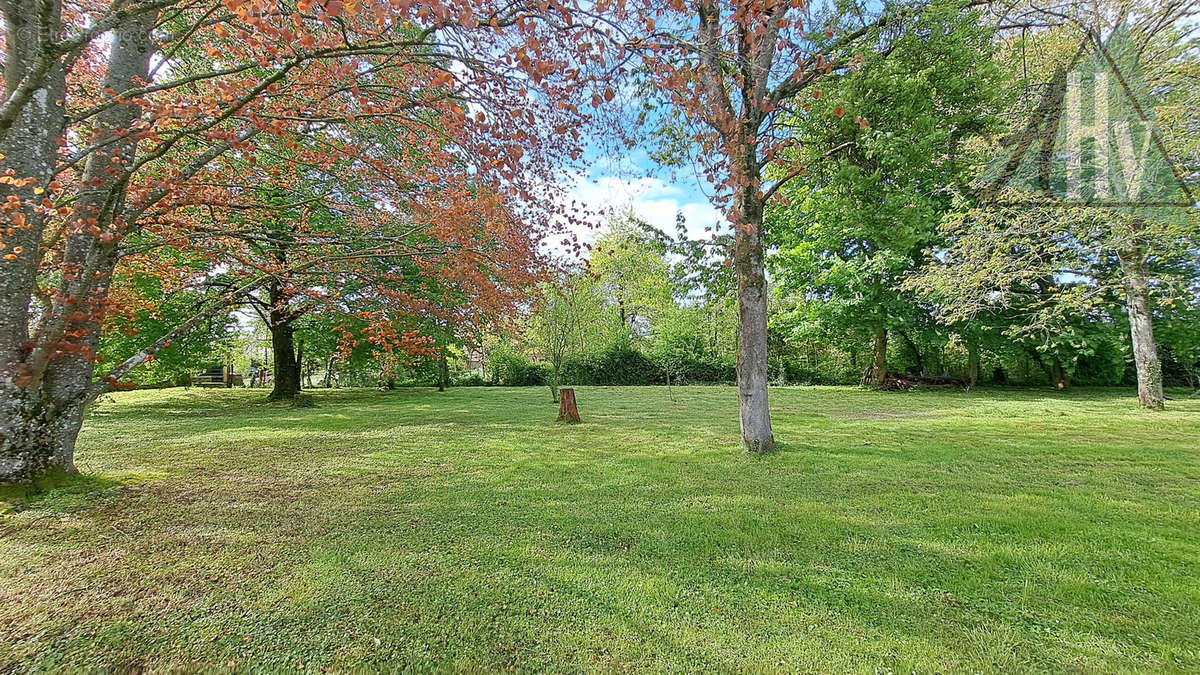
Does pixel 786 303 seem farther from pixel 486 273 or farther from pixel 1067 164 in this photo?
pixel 486 273

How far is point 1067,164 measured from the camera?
8516mm

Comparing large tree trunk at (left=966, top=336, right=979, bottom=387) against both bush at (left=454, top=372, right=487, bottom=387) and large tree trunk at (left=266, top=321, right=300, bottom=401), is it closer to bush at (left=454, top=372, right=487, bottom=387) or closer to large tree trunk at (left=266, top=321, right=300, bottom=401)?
bush at (left=454, top=372, right=487, bottom=387)

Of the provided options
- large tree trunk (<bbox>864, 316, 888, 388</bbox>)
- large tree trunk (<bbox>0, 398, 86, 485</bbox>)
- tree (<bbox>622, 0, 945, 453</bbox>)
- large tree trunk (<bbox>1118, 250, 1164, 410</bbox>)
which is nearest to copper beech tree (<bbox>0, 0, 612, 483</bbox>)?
large tree trunk (<bbox>0, 398, 86, 485</bbox>)

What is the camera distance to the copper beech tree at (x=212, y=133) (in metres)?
3.01

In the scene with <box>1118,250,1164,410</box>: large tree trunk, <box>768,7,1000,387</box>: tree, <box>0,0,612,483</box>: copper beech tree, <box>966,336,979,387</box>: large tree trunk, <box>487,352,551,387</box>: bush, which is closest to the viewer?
<box>0,0,612,483</box>: copper beech tree

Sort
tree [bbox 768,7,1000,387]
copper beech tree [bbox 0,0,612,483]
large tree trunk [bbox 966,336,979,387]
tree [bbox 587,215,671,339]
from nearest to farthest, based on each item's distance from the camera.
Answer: copper beech tree [bbox 0,0,612,483]
tree [bbox 768,7,1000,387]
large tree trunk [bbox 966,336,979,387]
tree [bbox 587,215,671,339]

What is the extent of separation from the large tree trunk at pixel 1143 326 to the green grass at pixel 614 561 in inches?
257

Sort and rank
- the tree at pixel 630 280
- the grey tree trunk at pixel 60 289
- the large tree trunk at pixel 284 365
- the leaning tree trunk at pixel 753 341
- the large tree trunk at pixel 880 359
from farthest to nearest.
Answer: the tree at pixel 630 280 < the large tree trunk at pixel 880 359 < the large tree trunk at pixel 284 365 < the leaning tree trunk at pixel 753 341 < the grey tree trunk at pixel 60 289

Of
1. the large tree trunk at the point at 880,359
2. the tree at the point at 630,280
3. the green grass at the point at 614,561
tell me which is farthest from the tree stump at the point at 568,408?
the tree at the point at 630,280

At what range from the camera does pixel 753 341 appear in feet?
20.1

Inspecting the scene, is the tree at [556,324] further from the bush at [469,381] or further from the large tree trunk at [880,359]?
the large tree trunk at [880,359]

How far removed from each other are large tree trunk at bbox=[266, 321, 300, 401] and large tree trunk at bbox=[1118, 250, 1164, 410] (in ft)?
69.5

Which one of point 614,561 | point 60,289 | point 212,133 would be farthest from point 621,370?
point 614,561

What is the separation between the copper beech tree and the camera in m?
3.01
